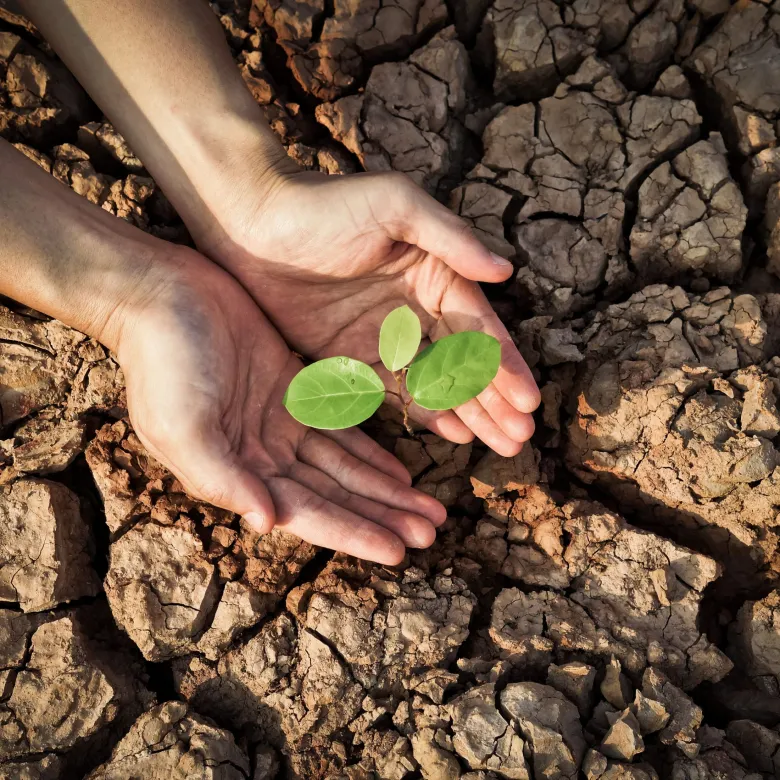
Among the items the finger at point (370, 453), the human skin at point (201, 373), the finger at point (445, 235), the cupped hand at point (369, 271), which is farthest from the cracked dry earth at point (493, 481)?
the finger at point (445, 235)

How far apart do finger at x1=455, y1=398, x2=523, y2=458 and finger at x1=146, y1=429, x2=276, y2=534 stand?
852 millimetres

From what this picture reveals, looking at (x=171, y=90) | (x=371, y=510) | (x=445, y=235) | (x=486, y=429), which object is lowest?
(x=371, y=510)

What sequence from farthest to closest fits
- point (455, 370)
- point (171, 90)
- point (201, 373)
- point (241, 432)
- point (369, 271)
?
1. point (171, 90)
2. point (369, 271)
3. point (241, 432)
4. point (201, 373)
5. point (455, 370)

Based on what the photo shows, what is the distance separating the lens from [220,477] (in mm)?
2119

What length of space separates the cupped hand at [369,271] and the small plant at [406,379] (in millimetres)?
305

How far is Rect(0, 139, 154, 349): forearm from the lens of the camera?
2324 mm

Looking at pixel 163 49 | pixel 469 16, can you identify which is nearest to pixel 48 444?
pixel 163 49

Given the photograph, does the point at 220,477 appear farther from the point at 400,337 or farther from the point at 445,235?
the point at 445,235

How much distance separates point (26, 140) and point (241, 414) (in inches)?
67.5

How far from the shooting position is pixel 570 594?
94.3 inches

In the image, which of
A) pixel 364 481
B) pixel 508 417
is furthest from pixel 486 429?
pixel 364 481

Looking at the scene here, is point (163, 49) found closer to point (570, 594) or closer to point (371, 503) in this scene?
point (371, 503)

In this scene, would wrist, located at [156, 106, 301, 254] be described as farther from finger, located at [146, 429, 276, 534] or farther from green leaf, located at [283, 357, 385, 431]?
finger, located at [146, 429, 276, 534]

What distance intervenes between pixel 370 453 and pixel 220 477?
65 cm
